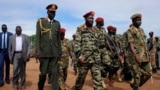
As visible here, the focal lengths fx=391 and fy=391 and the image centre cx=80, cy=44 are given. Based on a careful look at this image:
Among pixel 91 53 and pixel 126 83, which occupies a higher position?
pixel 91 53

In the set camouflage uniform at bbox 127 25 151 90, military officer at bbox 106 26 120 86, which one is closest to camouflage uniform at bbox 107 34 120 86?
military officer at bbox 106 26 120 86

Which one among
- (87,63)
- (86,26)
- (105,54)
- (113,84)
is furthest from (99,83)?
(113,84)

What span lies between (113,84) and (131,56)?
371 cm

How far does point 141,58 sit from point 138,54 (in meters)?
0.19

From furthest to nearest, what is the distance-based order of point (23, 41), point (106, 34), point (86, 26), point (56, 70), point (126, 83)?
point (126, 83), point (106, 34), point (23, 41), point (86, 26), point (56, 70)

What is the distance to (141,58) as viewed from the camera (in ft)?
33.3

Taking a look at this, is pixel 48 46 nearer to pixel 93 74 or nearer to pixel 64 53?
pixel 93 74

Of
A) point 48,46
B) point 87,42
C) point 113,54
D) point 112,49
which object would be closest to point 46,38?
point 48,46

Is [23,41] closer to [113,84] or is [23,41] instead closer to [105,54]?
[105,54]

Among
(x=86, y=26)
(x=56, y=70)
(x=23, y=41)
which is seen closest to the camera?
(x=56, y=70)

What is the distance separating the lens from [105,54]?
514 inches

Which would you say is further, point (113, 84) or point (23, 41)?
point (113, 84)

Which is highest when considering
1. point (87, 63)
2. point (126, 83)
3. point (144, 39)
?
point (144, 39)

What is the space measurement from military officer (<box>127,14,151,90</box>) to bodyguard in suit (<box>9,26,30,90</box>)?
378cm
